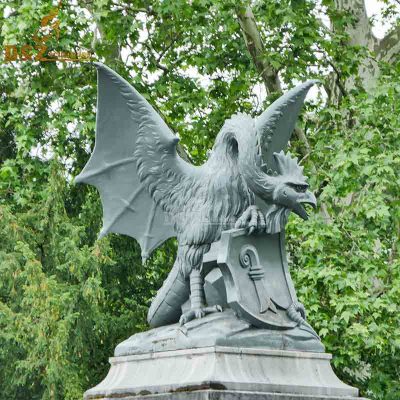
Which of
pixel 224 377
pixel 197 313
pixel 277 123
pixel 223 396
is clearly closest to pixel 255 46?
pixel 277 123

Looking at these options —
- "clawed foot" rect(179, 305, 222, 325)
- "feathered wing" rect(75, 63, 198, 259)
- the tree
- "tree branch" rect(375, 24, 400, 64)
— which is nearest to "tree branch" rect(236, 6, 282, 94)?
the tree

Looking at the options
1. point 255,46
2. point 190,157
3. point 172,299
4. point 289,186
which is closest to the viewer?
point 289,186

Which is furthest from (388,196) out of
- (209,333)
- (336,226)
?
(209,333)

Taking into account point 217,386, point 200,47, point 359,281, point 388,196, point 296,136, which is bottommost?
point 217,386

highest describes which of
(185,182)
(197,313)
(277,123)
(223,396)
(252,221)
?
(277,123)

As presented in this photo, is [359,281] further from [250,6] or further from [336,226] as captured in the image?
[250,6]

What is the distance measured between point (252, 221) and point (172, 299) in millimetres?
909

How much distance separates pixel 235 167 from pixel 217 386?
1.64 meters

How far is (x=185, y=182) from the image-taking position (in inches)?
304

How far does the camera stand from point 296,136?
1437 cm

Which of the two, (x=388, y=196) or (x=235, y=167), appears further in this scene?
Result: (x=388, y=196)

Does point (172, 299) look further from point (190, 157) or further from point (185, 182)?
point (190, 157)

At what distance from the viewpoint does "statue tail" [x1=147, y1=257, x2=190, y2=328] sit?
768 centimetres

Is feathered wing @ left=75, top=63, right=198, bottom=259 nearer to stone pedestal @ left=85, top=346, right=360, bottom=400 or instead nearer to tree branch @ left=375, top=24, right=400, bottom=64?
stone pedestal @ left=85, top=346, right=360, bottom=400
